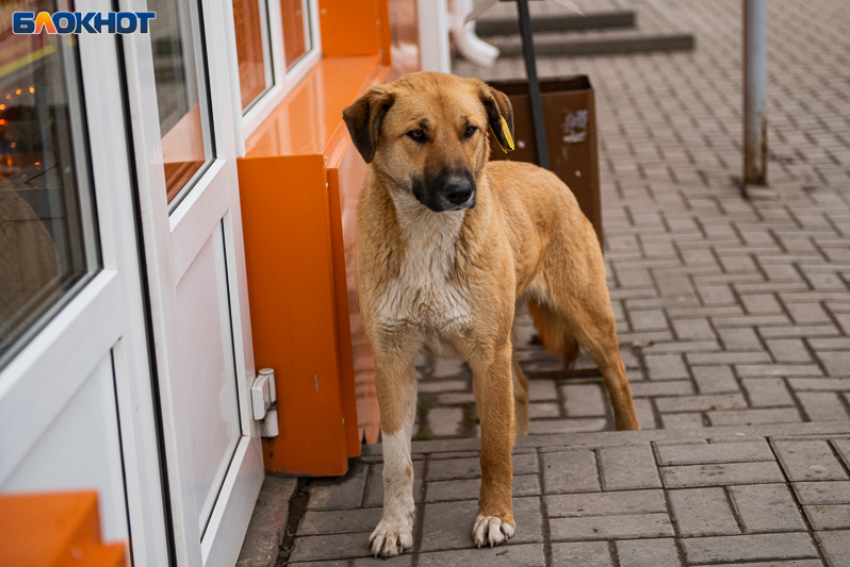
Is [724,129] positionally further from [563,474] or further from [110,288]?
[110,288]

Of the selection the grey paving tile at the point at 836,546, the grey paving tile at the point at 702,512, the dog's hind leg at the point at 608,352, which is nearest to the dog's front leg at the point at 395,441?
the grey paving tile at the point at 702,512

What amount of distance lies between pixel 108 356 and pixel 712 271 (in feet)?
14.0

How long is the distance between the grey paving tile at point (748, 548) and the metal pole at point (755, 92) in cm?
463

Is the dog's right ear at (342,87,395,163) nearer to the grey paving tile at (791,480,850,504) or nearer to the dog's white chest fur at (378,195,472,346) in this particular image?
the dog's white chest fur at (378,195,472,346)

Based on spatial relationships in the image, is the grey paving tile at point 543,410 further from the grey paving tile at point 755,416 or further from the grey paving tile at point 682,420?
the grey paving tile at point 755,416

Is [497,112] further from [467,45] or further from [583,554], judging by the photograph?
[467,45]

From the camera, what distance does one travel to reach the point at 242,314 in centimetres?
301

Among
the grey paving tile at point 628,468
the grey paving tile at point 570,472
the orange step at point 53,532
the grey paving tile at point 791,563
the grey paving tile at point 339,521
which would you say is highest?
the orange step at point 53,532

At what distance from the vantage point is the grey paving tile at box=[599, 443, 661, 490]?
303 cm

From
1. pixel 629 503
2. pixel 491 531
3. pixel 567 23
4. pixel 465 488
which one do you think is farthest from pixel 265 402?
pixel 567 23

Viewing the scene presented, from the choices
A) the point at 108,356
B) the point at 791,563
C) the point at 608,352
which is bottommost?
the point at 791,563

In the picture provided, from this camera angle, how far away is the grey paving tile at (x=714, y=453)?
311cm

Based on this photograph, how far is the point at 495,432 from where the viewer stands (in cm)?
289

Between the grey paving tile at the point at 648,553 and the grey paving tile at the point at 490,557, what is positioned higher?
the grey paving tile at the point at 648,553
